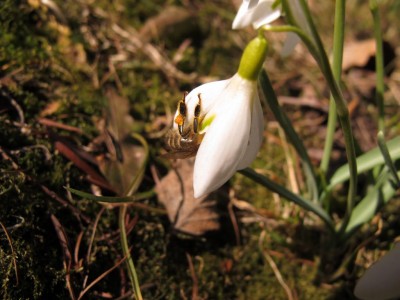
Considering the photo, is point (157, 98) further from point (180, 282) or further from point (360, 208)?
point (360, 208)

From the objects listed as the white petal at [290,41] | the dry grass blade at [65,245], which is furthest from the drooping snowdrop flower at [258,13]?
the dry grass blade at [65,245]

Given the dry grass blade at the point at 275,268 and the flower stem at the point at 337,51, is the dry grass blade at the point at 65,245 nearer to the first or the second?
the dry grass blade at the point at 275,268

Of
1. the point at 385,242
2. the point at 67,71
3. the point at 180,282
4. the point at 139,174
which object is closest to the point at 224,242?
the point at 180,282

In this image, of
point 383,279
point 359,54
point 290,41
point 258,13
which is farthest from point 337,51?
point 359,54

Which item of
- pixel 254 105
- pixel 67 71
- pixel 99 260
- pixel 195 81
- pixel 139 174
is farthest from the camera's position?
pixel 195 81

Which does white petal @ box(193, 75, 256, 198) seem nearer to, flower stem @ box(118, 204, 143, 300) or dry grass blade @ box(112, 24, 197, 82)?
flower stem @ box(118, 204, 143, 300)
